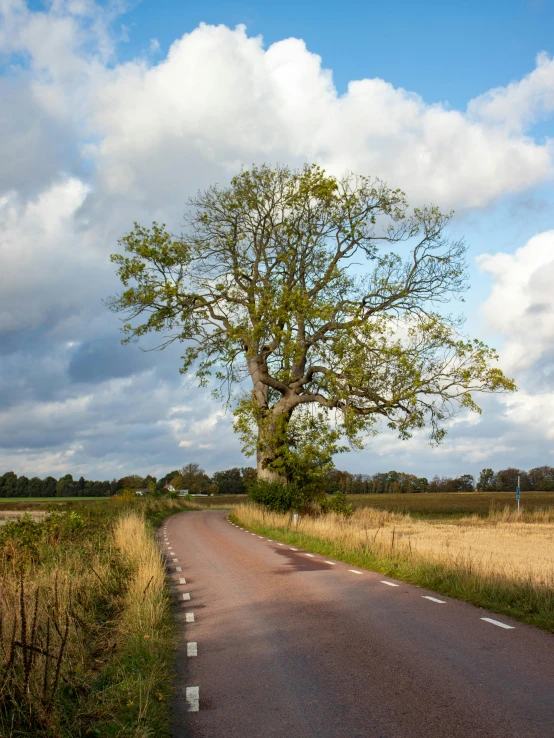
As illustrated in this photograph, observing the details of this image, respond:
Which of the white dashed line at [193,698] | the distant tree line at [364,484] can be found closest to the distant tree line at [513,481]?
the distant tree line at [364,484]

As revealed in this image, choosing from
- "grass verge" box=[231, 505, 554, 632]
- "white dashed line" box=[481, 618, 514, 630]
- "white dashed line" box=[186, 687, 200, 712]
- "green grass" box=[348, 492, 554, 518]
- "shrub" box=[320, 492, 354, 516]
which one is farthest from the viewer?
"green grass" box=[348, 492, 554, 518]

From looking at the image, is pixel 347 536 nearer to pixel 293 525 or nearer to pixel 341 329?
pixel 293 525

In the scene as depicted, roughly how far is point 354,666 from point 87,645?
334cm

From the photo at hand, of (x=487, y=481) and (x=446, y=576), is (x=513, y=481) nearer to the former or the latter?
(x=487, y=481)

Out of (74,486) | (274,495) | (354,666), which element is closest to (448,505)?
(274,495)

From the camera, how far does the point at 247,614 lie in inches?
396

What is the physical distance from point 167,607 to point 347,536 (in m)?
10.0

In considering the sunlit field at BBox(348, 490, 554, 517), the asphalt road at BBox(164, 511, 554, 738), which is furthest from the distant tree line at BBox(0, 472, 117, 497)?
the asphalt road at BBox(164, 511, 554, 738)

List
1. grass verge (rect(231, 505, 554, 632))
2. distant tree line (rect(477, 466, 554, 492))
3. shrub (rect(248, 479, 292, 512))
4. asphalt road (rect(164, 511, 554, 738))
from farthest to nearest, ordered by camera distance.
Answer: distant tree line (rect(477, 466, 554, 492))
shrub (rect(248, 479, 292, 512))
grass verge (rect(231, 505, 554, 632))
asphalt road (rect(164, 511, 554, 738))

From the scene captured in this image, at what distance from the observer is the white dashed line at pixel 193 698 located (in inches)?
245

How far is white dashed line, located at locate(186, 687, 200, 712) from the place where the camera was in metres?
6.21

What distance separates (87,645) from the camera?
8.45 meters

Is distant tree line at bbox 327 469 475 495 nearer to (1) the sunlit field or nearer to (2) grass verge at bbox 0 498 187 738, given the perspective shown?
(1) the sunlit field

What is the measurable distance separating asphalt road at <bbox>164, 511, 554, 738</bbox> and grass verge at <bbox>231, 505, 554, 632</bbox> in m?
0.40
